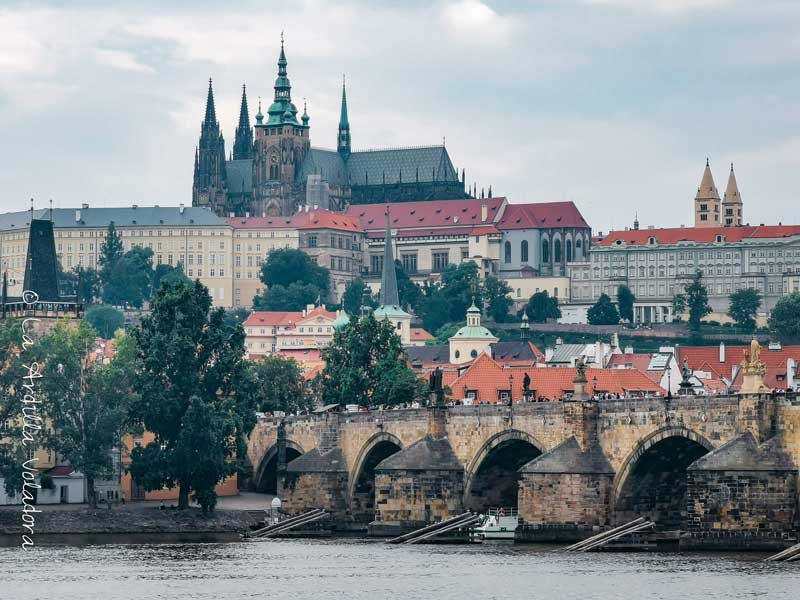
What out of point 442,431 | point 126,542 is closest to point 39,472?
point 126,542

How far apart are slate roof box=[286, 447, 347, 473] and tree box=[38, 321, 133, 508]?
8.41 meters

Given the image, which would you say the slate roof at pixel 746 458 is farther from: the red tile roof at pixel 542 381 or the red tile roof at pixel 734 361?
the red tile roof at pixel 734 361

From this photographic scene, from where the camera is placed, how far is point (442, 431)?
335ft

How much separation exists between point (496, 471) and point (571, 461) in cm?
1025

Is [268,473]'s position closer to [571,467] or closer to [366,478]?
[366,478]

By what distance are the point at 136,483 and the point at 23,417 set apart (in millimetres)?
6249

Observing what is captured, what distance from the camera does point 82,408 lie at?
4412 inches

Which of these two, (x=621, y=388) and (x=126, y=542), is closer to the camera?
(x=126, y=542)

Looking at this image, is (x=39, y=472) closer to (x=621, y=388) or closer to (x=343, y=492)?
(x=343, y=492)

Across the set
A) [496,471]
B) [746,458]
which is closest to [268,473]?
[496,471]

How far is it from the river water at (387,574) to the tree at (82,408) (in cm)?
1381

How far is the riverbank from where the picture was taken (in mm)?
103500

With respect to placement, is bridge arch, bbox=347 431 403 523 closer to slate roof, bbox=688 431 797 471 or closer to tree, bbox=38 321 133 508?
tree, bbox=38 321 133 508

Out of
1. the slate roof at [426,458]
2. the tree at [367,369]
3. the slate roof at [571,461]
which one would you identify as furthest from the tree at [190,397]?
the slate roof at [571,461]
